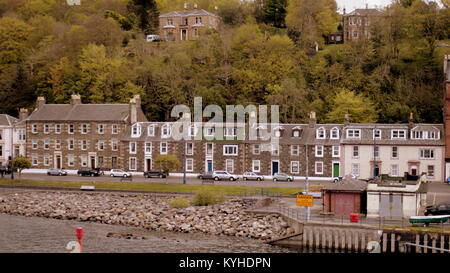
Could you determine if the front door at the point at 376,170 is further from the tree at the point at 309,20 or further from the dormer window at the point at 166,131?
the tree at the point at 309,20

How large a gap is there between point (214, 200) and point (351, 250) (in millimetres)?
17464

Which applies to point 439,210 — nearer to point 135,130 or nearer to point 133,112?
point 135,130

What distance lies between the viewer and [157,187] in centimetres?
6788

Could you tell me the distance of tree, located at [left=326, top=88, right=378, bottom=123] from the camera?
86.5 meters

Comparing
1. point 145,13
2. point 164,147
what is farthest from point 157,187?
point 145,13

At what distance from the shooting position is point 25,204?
6419 centimetres

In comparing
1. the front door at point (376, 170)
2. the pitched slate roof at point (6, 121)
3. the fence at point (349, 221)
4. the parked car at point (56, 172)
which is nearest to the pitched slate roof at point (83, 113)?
the pitched slate roof at point (6, 121)

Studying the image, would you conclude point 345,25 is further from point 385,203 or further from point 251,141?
point 385,203

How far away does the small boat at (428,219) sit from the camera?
4559cm

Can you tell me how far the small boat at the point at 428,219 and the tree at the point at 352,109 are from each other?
40.5m

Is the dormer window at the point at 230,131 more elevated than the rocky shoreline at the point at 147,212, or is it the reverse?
the dormer window at the point at 230,131

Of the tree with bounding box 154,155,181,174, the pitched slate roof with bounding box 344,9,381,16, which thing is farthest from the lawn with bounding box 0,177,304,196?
the pitched slate roof with bounding box 344,9,381,16

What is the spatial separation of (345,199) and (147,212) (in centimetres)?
1698

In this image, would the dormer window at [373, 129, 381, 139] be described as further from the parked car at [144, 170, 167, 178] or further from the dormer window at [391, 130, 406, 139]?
the parked car at [144, 170, 167, 178]
